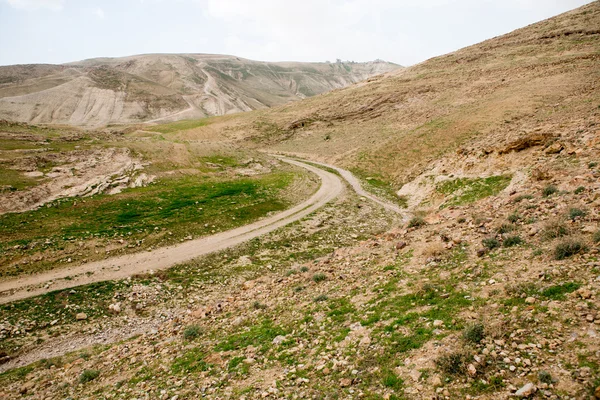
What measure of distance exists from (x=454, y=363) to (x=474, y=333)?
3.59 ft

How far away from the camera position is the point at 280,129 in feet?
292

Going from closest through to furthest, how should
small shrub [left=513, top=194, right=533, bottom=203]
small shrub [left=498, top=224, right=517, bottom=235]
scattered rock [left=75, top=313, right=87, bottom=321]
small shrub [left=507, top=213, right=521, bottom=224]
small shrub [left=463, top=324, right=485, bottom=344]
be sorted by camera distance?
small shrub [left=463, top=324, right=485, bottom=344] < small shrub [left=498, top=224, right=517, bottom=235] < small shrub [left=507, top=213, right=521, bottom=224] < small shrub [left=513, top=194, right=533, bottom=203] < scattered rock [left=75, top=313, right=87, bottom=321]

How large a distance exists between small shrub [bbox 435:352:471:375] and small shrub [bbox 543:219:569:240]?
7.32 meters

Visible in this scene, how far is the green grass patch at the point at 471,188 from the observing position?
1099 inches

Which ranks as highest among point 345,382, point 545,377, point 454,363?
point 545,377

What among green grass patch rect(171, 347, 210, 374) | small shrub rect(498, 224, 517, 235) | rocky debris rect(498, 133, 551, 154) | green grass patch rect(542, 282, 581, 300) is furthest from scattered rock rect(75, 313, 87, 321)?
rocky debris rect(498, 133, 551, 154)

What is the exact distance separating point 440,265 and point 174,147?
5361 cm

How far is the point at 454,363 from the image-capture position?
734 cm

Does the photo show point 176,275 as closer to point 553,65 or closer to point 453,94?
point 453,94

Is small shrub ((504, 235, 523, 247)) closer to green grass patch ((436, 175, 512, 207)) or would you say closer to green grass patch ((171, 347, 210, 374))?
green grass patch ((171, 347, 210, 374))

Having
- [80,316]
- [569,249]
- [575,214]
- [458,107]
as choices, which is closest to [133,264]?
[80,316]

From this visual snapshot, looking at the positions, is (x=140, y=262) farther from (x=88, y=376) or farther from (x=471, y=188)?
(x=471, y=188)

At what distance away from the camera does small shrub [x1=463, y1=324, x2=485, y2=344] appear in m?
7.83

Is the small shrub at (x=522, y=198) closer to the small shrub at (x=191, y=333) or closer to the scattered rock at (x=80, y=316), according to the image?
the small shrub at (x=191, y=333)
